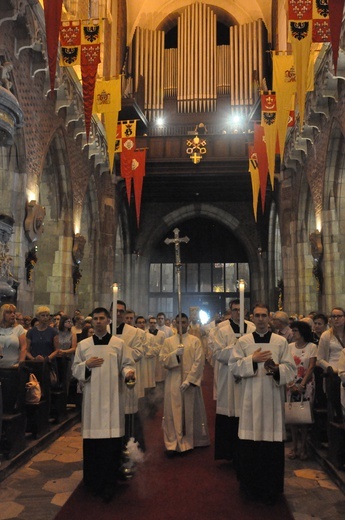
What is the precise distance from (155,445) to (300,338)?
230 centimetres

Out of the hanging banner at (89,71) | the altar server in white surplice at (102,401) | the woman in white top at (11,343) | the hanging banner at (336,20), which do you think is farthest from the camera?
the hanging banner at (89,71)

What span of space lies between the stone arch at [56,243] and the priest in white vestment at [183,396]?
7.68 metres

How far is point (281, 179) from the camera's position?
18.0 metres

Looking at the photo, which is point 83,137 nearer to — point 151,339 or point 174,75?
point 151,339

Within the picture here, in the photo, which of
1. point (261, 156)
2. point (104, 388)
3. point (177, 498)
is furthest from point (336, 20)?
point (261, 156)

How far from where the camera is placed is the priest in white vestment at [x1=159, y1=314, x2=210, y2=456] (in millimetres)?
6219

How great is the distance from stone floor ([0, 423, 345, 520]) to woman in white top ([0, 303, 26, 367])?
1.16 meters

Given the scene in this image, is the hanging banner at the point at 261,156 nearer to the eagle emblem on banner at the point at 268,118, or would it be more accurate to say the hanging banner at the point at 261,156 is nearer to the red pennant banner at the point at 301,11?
the eagle emblem on banner at the point at 268,118

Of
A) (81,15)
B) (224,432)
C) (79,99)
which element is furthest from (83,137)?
(224,432)

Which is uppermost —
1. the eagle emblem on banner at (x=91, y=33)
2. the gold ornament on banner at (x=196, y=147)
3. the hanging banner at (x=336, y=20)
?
the gold ornament on banner at (x=196, y=147)

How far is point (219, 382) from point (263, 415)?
177 centimetres

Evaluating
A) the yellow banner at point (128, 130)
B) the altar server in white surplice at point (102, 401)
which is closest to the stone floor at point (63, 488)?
the altar server in white surplice at point (102, 401)

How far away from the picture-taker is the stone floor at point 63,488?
4340 mm

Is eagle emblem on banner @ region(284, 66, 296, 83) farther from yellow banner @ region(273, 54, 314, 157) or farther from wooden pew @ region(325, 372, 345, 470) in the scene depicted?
wooden pew @ region(325, 372, 345, 470)
